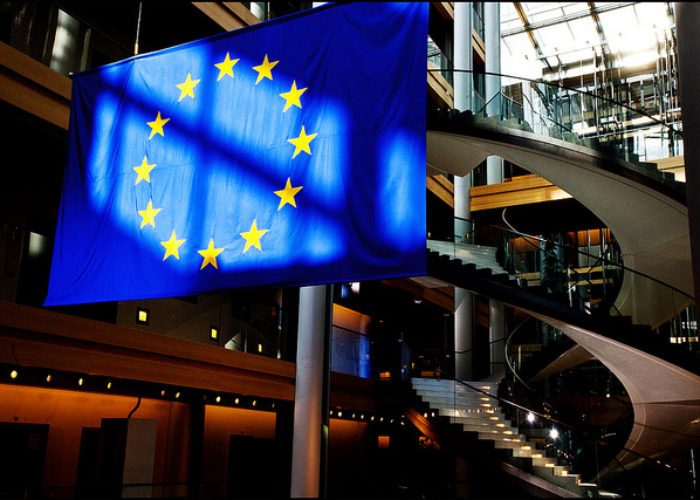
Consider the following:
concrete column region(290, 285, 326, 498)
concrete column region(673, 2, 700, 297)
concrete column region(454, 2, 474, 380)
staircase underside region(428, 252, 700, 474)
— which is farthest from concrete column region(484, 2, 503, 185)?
concrete column region(673, 2, 700, 297)

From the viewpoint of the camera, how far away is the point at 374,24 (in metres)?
6.63

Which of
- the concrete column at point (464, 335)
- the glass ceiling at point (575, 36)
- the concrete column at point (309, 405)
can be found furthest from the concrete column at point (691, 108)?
the glass ceiling at point (575, 36)

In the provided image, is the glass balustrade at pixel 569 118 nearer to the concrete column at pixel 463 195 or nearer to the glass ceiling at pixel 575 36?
the concrete column at pixel 463 195

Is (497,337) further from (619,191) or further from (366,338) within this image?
(619,191)

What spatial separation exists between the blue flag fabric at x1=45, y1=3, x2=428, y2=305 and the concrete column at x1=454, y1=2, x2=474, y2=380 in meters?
11.9

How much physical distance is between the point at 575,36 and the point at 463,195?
11.3 meters

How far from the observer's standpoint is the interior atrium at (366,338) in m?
10.9

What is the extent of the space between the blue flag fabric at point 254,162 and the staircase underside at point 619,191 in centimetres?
674

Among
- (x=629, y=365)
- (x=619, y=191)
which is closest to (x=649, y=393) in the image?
(x=629, y=365)

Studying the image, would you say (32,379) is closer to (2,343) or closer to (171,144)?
(2,343)

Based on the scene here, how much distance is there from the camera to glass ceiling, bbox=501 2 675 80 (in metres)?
26.0

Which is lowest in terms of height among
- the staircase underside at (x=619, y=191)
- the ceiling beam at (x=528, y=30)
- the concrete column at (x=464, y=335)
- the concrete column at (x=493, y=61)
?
the concrete column at (x=464, y=335)

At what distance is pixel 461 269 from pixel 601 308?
2998 millimetres

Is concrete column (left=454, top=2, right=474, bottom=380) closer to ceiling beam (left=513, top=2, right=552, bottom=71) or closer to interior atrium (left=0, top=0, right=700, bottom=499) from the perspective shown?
interior atrium (left=0, top=0, right=700, bottom=499)
